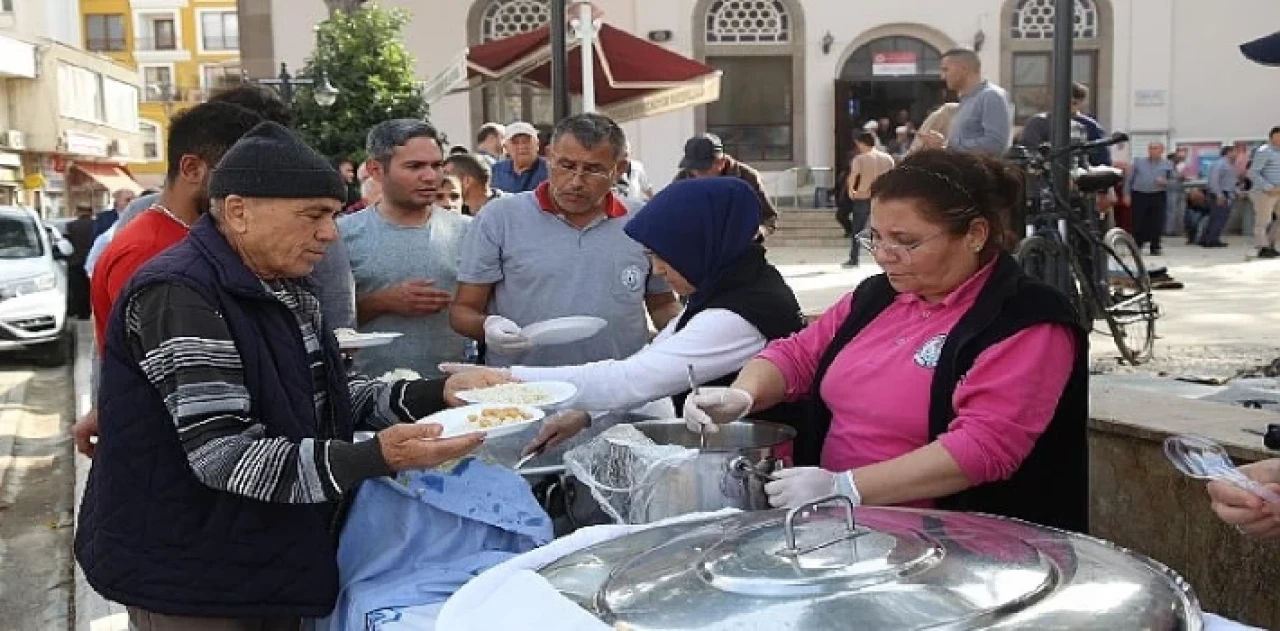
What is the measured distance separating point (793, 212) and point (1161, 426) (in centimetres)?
1852

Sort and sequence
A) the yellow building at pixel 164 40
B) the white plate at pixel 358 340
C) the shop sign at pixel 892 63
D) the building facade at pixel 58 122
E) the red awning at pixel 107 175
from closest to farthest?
1. the white plate at pixel 358 340
2. the shop sign at pixel 892 63
3. the building facade at pixel 58 122
4. the red awning at pixel 107 175
5. the yellow building at pixel 164 40

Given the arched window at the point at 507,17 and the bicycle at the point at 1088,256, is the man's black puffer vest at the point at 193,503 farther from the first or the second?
the arched window at the point at 507,17

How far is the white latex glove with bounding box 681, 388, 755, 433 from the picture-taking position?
2400 mm

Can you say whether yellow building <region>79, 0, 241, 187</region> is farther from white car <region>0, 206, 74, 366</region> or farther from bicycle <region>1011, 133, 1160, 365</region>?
bicycle <region>1011, 133, 1160, 365</region>

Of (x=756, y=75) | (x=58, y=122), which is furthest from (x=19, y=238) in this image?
(x=58, y=122)

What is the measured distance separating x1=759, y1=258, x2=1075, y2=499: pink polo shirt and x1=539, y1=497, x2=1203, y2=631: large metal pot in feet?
1.32

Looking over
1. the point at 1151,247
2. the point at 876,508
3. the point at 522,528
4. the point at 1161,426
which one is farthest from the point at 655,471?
the point at 1151,247

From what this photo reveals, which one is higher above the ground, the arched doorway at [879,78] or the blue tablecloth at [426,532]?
the arched doorway at [879,78]

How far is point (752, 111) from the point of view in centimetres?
2323

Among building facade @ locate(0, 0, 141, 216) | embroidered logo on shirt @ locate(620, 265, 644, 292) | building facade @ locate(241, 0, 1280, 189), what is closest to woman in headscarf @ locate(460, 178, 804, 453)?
embroidered logo on shirt @ locate(620, 265, 644, 292)

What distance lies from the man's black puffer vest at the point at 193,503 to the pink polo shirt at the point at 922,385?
1.09 metres

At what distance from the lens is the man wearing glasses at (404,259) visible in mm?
3824

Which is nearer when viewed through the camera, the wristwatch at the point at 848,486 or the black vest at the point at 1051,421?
the wristwatch at the point at 848,486

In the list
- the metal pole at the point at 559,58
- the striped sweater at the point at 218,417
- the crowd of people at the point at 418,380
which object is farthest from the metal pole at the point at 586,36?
the striped sweater at the point at 218,417
